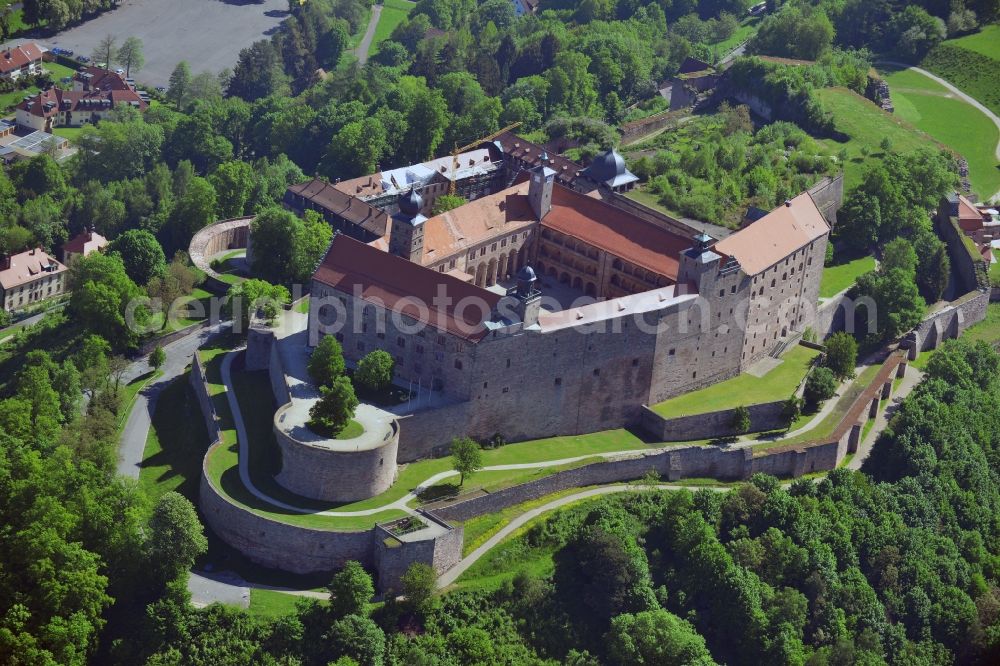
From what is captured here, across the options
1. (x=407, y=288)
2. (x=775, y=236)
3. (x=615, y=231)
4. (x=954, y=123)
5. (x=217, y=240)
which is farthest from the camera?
(x=954, y=123)

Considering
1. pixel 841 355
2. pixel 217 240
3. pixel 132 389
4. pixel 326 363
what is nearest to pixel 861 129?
pixel 841 355

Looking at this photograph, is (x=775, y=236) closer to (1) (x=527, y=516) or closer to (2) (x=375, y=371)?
(1) (x=527, y=516)

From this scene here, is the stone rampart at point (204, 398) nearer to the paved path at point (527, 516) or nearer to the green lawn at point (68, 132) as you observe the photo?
the paved path at point (527, 516)

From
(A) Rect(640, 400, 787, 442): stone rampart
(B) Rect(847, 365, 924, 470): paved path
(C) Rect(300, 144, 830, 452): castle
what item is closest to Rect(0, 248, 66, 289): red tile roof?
(C) Rect(300, 144, 830, 452): castle

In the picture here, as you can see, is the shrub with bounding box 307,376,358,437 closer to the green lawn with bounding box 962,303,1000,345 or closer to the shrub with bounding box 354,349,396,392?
the shrub with bounding box 354,349,396,392

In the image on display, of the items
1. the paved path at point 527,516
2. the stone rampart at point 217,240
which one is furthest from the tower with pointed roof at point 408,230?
the stone rampart at point 217,240
